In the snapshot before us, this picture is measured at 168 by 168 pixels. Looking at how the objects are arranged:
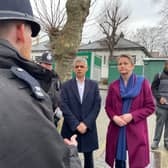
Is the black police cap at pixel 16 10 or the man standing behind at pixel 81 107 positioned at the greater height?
the black police cap at pixel 16 10

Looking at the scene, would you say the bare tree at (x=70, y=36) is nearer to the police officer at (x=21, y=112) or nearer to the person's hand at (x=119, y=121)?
the person's hand at (x=119, y=121)

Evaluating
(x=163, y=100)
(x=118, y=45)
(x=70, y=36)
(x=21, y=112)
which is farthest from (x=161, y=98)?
(x=118, y=45)

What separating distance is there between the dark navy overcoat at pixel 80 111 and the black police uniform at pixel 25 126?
2.86 metres

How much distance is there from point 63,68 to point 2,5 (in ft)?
17.5

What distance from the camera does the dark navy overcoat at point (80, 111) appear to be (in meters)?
3.88

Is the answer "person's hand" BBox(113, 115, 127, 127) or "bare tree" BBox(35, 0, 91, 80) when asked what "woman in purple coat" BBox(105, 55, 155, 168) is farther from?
"bare tree" BBox(35, 0, 91, 80)

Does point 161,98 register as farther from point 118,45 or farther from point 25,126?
point 118,45

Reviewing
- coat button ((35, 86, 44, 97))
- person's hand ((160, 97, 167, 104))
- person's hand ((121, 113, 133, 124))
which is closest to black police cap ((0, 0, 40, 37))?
coat button ((35, 86, 44, 97))

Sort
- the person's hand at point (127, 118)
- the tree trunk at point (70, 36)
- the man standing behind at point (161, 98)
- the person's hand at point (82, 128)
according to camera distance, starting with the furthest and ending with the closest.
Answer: the tree trunk at point (70, 36), the man standing behind at point (161, 98), the person's hand at point (82, 128), the person's hand at point (127, 118)

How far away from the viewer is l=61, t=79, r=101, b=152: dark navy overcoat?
388cm

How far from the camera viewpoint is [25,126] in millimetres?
876

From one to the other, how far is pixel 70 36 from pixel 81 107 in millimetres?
2748

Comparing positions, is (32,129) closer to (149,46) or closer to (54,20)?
(54,20)

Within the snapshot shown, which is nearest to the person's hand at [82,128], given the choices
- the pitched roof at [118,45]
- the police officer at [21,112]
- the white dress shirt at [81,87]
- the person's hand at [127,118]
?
the white dress shirt at [81,87]
